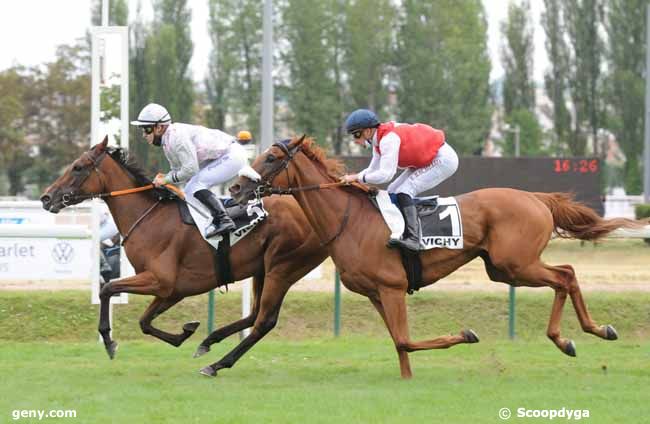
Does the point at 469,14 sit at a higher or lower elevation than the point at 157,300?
higher

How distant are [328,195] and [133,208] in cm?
156

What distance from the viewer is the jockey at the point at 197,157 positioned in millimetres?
8406

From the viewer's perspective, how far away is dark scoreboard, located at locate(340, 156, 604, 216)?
2180 cm

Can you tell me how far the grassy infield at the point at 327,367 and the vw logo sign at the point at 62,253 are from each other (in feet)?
5.69

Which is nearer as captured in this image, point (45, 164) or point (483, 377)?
point (483, 377)

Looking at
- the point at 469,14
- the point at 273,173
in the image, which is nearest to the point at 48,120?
the point at 469,14

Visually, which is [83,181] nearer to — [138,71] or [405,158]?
[405,158]

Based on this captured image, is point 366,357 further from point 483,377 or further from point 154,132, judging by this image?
point 154,132

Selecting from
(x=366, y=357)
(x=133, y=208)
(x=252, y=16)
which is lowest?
(x=366, y=357)

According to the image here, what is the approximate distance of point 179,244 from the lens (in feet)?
27.8

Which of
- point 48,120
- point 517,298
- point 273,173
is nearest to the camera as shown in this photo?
point 273,173

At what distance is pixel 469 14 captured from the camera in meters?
45.4

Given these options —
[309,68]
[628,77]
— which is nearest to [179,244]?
[628,77]

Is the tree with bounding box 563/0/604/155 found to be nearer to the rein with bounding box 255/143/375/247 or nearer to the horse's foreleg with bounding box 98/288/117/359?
the rein with bounding box 255/143/375/247
